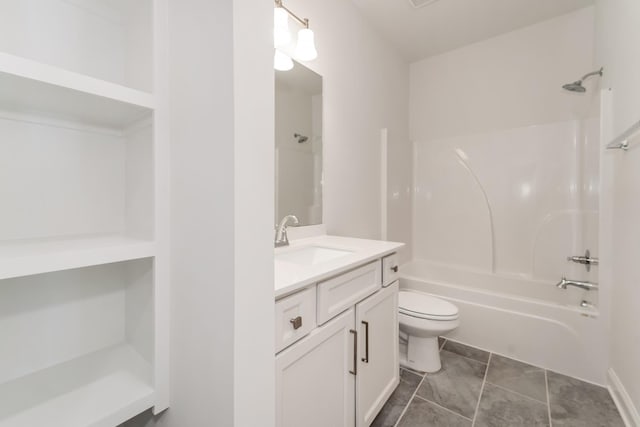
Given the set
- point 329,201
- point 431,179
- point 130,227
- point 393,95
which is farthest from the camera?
point 431,179

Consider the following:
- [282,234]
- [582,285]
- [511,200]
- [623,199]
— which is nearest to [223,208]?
[282,234]

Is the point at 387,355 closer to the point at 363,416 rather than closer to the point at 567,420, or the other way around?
the point at 363,416

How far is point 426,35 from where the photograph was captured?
94.2 inches

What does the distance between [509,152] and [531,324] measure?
4.83 feet

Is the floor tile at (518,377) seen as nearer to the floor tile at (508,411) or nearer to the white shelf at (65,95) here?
the floor tile at (508,411)

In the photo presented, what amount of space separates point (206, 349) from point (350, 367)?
2.18 ft

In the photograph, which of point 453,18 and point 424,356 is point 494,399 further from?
point 453,18

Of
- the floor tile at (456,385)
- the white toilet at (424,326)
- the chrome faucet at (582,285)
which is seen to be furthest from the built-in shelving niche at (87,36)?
the chrome faucet at (582,285)

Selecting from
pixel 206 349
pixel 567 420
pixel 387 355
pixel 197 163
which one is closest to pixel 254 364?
pixel 206 349

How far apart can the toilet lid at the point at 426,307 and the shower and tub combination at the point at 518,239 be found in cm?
38

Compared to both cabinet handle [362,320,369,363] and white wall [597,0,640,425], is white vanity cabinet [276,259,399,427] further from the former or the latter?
white wall [597,0,640,425]

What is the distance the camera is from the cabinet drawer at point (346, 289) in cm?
93

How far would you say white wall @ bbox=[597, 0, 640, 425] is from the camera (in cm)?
132

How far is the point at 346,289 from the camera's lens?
1.07 m
